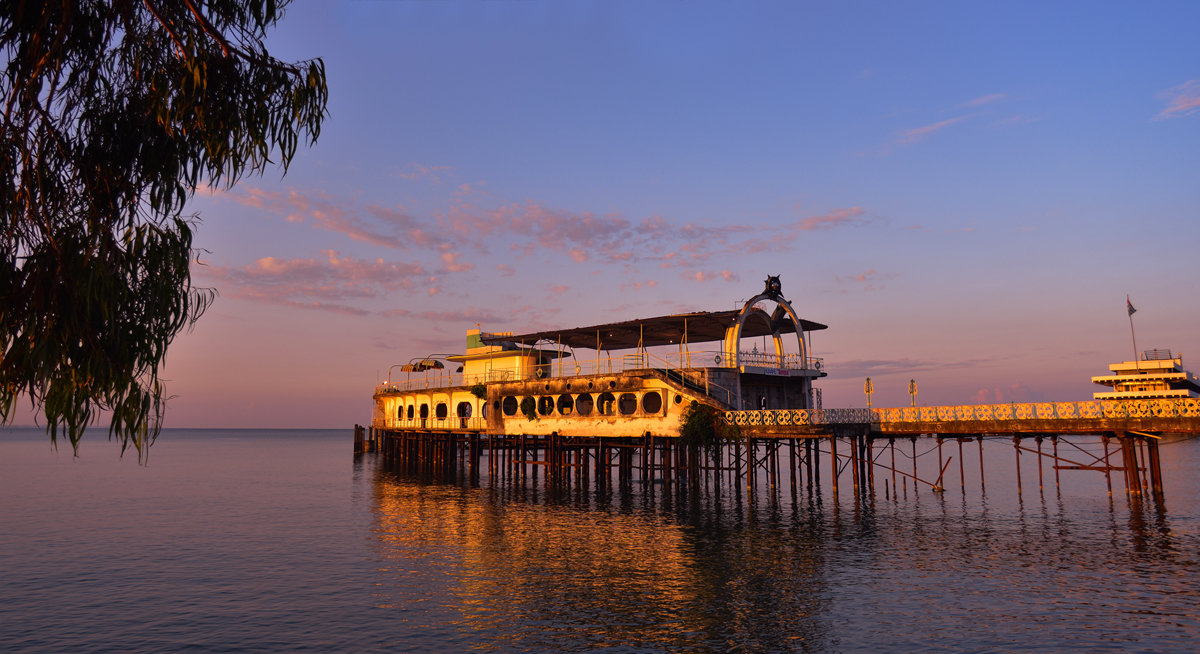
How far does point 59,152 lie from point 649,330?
39338 mm

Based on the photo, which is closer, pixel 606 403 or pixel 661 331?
pixel 606 403

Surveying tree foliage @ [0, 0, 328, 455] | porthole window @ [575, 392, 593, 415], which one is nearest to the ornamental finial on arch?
porthole window @ [575, 392, 593, 415]

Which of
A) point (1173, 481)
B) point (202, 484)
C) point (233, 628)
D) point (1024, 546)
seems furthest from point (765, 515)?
point (202, 484)

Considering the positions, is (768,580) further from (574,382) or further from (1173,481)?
(1173,481)

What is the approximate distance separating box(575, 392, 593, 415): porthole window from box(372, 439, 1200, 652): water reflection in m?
10.8

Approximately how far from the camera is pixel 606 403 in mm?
46344

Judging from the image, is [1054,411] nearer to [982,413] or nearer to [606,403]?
[982,413]

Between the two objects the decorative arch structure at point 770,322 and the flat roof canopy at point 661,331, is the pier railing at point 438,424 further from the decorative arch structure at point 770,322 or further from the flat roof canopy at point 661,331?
the decorative arch structure at point 770,322

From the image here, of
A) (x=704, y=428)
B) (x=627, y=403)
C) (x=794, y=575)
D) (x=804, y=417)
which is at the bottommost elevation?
(x=794, y=575)

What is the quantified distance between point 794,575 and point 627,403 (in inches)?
966

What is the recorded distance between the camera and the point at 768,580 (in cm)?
2233

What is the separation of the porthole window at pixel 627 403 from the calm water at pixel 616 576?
21.0 ft

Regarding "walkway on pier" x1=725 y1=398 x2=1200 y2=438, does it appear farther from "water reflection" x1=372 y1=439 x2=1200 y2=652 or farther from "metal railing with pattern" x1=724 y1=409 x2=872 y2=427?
"water reflection" x1=372 y1=439 x2=1200 y2=652

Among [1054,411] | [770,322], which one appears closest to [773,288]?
[770,322]
